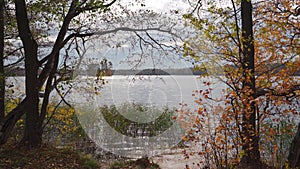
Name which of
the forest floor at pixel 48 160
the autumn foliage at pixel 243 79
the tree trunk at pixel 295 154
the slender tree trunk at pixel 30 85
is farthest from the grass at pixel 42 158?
the tree trunk at pixel 295 154

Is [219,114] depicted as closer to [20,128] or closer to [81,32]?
[81,32]

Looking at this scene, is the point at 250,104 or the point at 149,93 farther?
the point at 149,93

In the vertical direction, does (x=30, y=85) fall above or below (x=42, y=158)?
above

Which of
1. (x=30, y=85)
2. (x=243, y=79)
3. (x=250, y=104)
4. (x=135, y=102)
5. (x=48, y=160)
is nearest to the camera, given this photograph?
(x=243, y=79)

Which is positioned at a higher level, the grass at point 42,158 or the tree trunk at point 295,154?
the tree trunk at point 295,154

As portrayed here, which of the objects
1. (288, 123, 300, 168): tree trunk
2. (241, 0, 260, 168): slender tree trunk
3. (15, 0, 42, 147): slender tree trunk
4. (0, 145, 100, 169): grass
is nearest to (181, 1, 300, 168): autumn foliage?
(241, 0, 260, 168): slender tree trunk

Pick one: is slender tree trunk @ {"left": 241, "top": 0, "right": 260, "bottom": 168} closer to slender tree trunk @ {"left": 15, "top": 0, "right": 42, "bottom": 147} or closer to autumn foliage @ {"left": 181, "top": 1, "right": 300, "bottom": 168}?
autumn foliage @ {"left": 181, "top": 1, "right": 300, "bottom": 168}

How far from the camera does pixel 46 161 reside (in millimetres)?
4566

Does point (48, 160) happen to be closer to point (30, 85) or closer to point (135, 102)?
point (30, 85)

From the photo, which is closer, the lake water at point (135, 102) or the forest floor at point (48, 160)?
the forest floor at point (48, 160)

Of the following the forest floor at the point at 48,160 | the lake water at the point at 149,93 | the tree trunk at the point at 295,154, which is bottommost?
the forest floor at the point at 48,160

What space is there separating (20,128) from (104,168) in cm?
202

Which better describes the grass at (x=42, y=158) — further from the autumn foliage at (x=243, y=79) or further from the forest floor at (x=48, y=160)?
the autumn foliage at (x=243, y=79)

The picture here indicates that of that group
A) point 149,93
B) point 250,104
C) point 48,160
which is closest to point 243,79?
point 250,104
